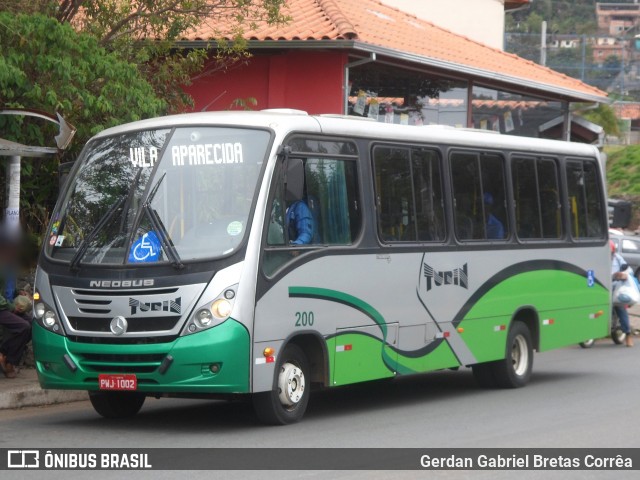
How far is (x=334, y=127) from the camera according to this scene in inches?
452

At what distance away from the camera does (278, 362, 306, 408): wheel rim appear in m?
10.6

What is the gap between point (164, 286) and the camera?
1012 centimetres

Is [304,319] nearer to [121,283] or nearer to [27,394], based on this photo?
[121,283]

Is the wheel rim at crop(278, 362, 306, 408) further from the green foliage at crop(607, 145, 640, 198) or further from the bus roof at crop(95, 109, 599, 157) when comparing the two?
the green foliage at crop(607, 145, 640, 198)

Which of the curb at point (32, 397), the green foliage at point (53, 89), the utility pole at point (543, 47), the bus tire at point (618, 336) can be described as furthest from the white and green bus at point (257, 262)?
the utility pole at point (543, 47)

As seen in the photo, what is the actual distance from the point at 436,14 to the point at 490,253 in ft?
67.5

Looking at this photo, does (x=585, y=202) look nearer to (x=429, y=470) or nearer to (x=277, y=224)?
(x=277, y=224)

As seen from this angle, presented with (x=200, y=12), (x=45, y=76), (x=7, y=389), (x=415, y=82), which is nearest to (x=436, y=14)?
(x=415, y=82)

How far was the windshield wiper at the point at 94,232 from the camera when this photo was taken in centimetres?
1056

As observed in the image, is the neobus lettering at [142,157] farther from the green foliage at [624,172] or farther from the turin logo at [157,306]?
the green foliage at [624,172]

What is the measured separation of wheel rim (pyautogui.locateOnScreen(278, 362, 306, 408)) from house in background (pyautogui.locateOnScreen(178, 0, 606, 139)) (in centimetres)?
808

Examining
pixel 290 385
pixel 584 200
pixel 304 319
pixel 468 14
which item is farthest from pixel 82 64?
pixel 468 14

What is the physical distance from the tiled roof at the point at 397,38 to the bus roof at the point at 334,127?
14.2ft

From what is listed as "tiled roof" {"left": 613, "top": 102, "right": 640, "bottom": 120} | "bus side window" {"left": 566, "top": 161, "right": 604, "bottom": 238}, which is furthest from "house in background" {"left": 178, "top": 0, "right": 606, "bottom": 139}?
"tiled roof" {"left": 613, "top": 102, "right": 640, "bottom": 120}
